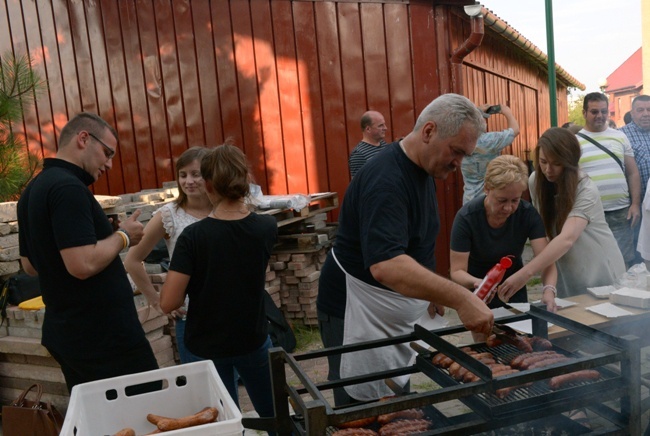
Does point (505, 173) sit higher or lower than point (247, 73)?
lower

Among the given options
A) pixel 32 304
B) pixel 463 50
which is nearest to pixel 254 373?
pixel 32 304

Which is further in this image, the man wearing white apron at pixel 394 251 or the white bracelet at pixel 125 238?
the white bracelet at pixel 125 238

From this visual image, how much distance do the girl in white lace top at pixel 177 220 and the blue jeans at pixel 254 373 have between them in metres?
0.51

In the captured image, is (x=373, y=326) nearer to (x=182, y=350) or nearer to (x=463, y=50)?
(x=182, y=350)

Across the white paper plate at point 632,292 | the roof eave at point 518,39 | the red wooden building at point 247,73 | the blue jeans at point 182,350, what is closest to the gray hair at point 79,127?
the blue jeans at point 182,350

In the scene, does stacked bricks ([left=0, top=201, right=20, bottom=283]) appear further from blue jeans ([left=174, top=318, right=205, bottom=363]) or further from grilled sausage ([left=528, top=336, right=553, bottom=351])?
grilled sausage ([left=528, top=336, right=553, bottom=351])

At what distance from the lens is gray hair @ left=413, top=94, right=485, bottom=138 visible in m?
2.41

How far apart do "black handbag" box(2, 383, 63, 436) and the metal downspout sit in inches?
223

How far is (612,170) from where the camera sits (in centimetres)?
518

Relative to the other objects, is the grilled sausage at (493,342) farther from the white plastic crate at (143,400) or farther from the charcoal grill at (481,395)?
the white plastic crate at (143,400)

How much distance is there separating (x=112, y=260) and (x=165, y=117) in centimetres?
532

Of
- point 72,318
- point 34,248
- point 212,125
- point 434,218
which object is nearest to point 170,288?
point 72,318

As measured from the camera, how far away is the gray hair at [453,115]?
241 cm

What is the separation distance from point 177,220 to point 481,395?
208cm
